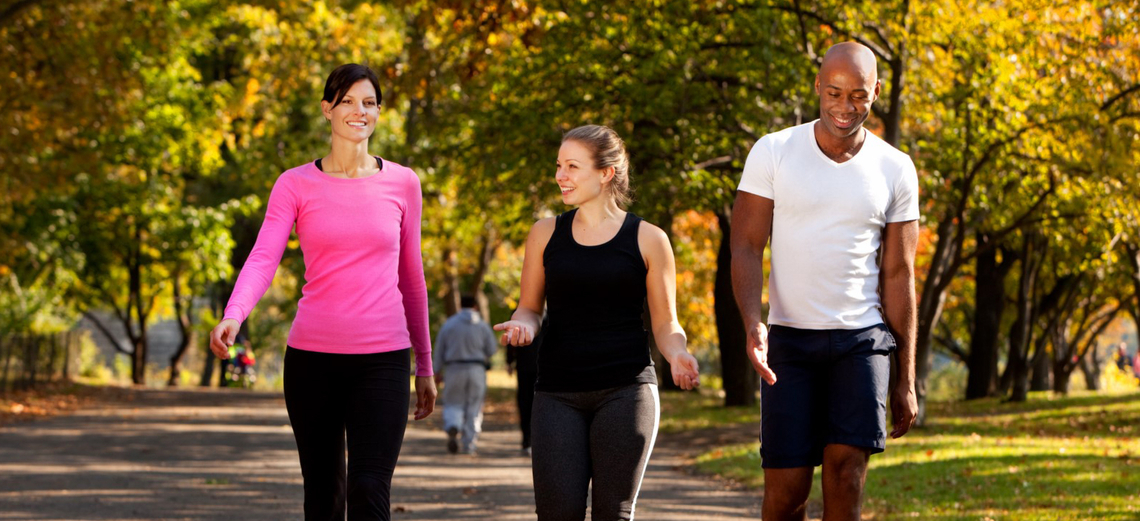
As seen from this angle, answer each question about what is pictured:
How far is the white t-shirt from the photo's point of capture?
16.6ft

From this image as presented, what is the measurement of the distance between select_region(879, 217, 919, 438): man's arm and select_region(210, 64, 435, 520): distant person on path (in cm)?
175

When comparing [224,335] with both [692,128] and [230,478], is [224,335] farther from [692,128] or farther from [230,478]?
[692,128]

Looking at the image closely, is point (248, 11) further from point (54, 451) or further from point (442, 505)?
point (442, 505)

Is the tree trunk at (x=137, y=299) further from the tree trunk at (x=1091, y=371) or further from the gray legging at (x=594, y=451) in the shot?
the gray legging at (x=594, y=451)

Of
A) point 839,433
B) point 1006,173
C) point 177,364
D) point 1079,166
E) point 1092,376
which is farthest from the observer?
point 1092,376

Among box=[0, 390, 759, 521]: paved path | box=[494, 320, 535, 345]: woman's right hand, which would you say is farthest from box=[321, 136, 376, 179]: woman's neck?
box=[0, 390, 759, 521]: paved path

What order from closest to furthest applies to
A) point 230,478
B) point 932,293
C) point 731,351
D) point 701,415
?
point 230,478 < point 932,293 < point 701,415 < point 731,351

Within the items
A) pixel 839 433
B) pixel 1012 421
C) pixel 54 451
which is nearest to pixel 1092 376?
pixel 1012 421

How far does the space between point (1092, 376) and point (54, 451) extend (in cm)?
4089

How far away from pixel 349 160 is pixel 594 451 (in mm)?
1415

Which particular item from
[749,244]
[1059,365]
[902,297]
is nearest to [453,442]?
[749,244]

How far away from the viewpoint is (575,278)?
5.09 meters

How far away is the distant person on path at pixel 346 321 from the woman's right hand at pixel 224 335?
1.26 feet

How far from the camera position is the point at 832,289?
5051 millimetres
